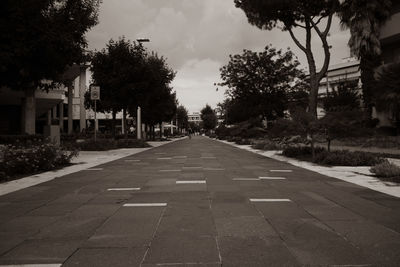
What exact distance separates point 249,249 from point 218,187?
202 inches

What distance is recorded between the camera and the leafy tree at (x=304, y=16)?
28391 millimetres

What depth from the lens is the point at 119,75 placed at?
3184 centimetres

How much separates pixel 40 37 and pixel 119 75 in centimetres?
1972

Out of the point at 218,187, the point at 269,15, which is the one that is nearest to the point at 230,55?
the point at 269,15

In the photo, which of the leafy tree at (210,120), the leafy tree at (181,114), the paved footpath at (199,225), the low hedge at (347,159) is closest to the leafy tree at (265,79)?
the low hedge at (347,159)

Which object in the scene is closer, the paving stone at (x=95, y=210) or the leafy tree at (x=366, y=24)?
the paving stone at (x=95, y=210)

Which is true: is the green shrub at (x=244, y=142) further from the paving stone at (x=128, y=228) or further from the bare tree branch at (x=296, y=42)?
the paving stone at (x=128, y=228)

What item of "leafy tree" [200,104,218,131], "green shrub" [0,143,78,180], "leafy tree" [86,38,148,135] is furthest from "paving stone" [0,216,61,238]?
"leafy tree" [200,104,218,131]

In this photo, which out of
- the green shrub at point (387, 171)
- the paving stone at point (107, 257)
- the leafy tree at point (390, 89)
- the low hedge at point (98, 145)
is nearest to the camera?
the paving stone at point (107, 257)

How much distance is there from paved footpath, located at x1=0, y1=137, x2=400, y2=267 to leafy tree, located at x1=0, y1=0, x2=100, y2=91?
4.55 metres

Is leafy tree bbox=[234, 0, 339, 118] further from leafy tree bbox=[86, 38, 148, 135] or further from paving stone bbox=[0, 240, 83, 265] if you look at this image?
paving stone bbox=[0, 240, 83, 265]

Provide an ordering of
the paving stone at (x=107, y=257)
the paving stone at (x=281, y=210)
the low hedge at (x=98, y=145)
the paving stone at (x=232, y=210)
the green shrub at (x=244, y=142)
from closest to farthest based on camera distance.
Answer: the paving stone at (x=107, y=257) → the paving stone at (x=281, y=210) → the paving stone at (x=232, y=210) → the low hedge at (x=98, y=145) → the green shrub at (x=244, y=142)

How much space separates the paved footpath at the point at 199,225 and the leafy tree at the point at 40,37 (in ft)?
14.9

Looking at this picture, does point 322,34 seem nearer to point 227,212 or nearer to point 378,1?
point 378,1
